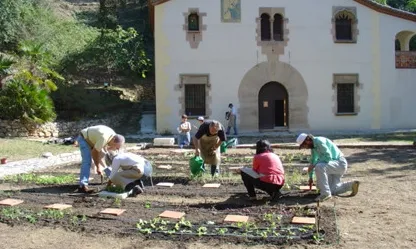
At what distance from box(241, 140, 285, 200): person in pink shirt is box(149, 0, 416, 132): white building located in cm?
1407

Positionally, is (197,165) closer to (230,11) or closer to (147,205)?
(147,205)

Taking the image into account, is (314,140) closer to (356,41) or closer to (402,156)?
(402,156)

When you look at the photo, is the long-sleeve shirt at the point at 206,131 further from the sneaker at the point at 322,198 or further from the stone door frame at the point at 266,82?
the stone door frame at the point at 266,82

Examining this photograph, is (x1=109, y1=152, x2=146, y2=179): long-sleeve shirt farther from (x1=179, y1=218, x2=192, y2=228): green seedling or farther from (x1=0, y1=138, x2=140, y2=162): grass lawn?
(x1=0, y1=138, x2=140, y2=162): grass lawn

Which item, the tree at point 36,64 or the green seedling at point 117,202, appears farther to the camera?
the tree at point 36,64

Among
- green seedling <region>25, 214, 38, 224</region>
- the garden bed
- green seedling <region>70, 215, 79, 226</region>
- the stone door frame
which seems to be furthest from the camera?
the stone door frame

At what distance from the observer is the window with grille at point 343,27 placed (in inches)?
872

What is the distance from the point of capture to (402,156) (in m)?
12.6

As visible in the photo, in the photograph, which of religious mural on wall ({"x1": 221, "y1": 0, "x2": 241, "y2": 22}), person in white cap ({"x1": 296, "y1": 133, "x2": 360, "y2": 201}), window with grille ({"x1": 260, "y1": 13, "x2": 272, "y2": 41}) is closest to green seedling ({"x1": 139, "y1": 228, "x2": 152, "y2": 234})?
person in white cap ({"x1": 296, "y1": 133, "x2": 360, "y2": 201})

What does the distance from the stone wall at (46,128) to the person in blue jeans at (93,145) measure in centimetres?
1218

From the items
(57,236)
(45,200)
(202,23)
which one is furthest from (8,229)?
(202,23)

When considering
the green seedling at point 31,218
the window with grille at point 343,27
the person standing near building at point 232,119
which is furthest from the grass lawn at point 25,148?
the window with grille at point 343,27

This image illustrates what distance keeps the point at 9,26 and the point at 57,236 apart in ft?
68.8

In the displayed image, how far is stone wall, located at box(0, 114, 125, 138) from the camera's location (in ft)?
62.0
